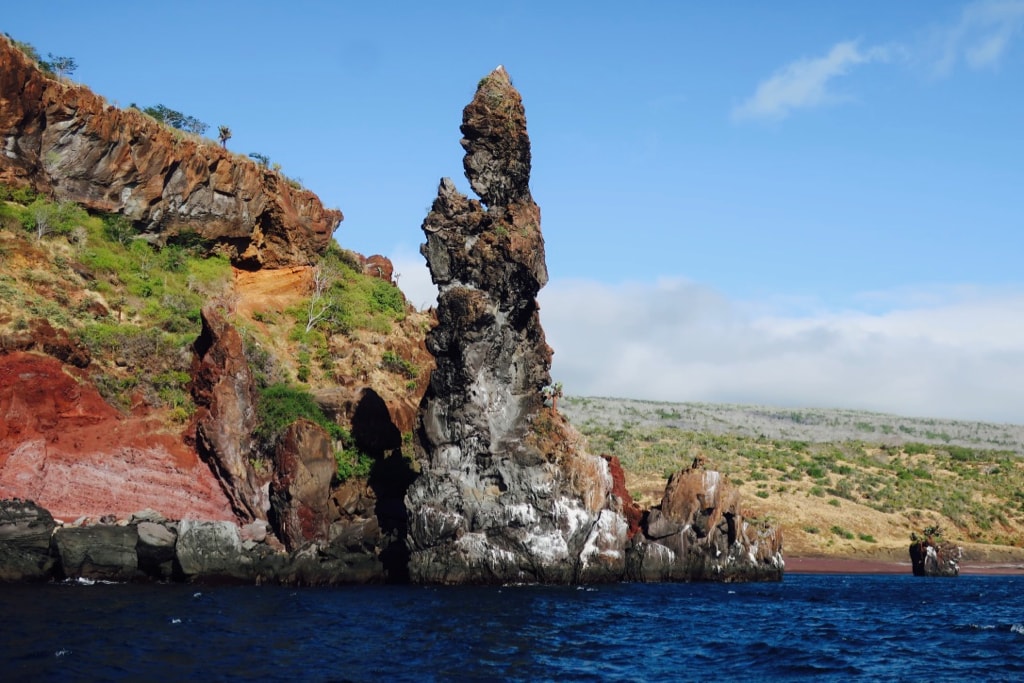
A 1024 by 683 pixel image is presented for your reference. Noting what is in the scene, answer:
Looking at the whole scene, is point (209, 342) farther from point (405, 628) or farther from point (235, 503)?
point (405, 628)

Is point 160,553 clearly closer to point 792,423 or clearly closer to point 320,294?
point 320,294

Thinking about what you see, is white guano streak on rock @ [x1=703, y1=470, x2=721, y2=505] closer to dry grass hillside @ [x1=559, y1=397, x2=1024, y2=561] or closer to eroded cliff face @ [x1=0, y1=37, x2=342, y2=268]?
dry grass hillside @ [x1=559, y1=397, x2=1024, y2=561]

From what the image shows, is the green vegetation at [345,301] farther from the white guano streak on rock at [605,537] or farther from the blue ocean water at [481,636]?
the blue ocean water at [481,636]

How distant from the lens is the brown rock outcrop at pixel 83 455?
39531 millimetres

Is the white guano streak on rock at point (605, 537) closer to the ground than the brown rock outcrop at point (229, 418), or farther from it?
closer to the ground

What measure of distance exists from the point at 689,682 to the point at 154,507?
26981 mm

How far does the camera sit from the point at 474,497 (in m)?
41.3

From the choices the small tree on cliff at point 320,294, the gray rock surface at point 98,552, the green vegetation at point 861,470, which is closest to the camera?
the gray rock surface at point 98,552

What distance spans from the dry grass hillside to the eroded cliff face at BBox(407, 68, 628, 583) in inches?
1143

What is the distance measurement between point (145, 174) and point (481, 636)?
43.7m

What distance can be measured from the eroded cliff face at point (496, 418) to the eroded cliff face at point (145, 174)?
25.0 meters

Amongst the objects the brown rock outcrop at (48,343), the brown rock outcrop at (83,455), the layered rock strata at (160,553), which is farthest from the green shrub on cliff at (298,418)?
the brown rock outcrop at (48,343)

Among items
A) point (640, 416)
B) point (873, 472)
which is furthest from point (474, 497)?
point (640, 416)

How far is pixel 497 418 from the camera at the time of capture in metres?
42.2
